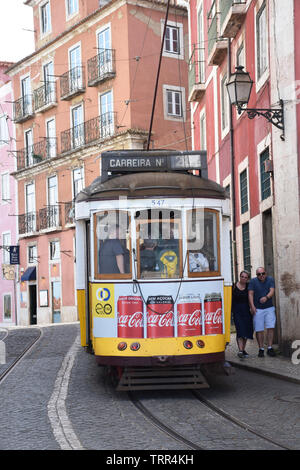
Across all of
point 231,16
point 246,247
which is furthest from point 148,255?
point 231,16

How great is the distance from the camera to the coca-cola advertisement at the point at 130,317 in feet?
32.8

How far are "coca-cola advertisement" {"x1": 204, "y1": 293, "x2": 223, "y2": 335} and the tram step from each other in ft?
1.74

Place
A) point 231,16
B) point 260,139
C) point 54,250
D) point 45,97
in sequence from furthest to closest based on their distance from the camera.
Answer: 1. point 45,97
2. point 54,250
3. point 231,16
4. point 260,139

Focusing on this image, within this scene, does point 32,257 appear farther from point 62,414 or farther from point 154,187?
point 62,414

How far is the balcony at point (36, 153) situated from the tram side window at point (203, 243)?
91.2 ft

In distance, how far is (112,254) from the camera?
406 inches

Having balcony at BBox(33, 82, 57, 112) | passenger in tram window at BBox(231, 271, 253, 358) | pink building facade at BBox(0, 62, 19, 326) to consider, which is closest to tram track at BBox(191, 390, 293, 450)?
passenger in tram window at BBox(231, 271, 253, 358)

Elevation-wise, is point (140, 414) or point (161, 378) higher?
point (161, 378)

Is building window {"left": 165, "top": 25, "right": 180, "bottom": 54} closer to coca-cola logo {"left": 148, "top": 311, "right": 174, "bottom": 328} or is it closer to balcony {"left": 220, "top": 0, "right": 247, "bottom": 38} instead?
balcony {"left": 220, "top": 0, "right": 247, "bottom": 38}

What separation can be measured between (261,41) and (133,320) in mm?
8794

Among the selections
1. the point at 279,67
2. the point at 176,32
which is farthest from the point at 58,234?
the point at 279,67

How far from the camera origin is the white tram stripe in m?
7.18

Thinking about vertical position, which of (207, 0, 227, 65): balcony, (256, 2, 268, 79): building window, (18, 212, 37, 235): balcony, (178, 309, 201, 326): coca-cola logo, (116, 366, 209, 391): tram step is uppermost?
(207, 0, 227, 65): balcony

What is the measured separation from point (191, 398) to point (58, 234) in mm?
26928
